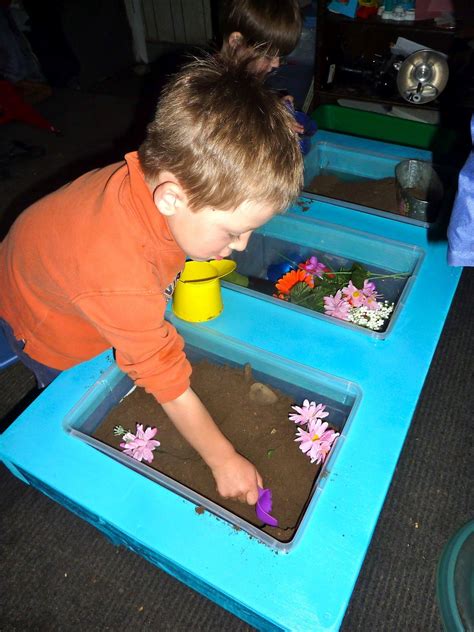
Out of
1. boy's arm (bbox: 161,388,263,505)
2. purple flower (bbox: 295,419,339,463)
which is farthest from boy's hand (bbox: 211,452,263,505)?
purple flower (bbox: 295,419,339,463)

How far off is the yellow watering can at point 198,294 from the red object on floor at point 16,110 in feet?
5.09

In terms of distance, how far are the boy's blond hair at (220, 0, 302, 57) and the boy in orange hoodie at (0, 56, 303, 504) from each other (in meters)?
0.60

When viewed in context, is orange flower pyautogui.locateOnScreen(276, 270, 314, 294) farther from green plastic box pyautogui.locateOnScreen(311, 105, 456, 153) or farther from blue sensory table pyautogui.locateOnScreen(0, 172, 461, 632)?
green plastic box pyautogui.locateOnScreen(311, 105, 456, 153)

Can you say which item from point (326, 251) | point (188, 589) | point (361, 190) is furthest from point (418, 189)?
point (188, 589)

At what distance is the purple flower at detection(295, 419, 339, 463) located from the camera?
75 cm

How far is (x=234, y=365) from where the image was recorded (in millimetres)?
896

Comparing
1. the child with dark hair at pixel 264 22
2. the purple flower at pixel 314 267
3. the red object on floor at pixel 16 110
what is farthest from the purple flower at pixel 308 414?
the red object on floor at pixel 16 110

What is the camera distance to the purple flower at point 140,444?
767mm

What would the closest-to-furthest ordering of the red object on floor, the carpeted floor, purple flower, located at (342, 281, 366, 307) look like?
the carpeted floor
purple flower, located at (342, 281, 366, 307)
the red object on floor

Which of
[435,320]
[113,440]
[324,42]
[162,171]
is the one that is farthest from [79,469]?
[324,42]

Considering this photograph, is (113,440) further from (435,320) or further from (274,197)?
(435,320)

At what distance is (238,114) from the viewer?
54cm

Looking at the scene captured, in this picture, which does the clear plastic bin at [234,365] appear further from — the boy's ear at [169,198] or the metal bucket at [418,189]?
the metal bucket at [418,189]

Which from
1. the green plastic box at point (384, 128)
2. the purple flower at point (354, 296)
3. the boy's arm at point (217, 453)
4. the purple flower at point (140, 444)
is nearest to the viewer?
the boy's arm at point (217, 453)
